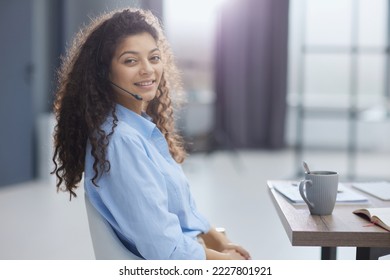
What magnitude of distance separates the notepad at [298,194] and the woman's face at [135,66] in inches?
14.4

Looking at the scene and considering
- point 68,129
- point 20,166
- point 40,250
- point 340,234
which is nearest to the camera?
→ point 340,234

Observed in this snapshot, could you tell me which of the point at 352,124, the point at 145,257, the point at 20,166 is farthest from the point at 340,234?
the point at 352,124

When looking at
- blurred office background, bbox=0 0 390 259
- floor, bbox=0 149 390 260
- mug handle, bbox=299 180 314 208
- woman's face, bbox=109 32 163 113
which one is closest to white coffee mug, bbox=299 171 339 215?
mug handle, bbox=299 180 314 208

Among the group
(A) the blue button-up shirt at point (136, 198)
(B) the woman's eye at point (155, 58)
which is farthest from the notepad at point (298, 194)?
(B) the woman's eye at point (155, 58)

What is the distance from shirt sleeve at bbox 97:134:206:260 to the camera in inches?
35.4

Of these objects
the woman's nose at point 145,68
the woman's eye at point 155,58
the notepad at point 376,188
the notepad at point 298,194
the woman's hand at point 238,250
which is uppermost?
the woman's eye at point 155,58

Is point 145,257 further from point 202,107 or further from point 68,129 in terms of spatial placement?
point 202,107

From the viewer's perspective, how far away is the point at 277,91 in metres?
6.16

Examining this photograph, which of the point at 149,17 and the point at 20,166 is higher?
the point at 149,17

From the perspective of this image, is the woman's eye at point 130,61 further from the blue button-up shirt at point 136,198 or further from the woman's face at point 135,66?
the blue button-up shirt at point 136,198

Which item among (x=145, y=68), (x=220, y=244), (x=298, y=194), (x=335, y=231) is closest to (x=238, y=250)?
(x=220, y=244)

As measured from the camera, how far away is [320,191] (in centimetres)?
100

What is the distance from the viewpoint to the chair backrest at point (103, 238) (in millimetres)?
901

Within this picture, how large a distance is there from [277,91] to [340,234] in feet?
17.5
